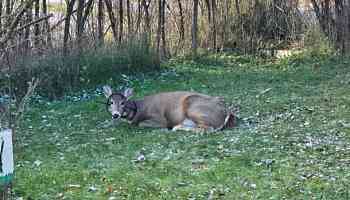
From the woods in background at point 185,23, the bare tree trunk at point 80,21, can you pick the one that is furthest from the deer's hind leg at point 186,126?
the bare tree trunk at point 80,21

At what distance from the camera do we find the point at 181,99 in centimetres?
952

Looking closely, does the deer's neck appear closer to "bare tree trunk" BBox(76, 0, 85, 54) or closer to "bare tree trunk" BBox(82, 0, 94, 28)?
"bare tree trunk" BBox(76, 0, 85, 54)

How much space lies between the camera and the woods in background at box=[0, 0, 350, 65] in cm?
1329

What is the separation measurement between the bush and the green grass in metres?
0.62

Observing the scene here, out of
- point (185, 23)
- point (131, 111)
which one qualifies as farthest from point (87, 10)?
point (131, 111)

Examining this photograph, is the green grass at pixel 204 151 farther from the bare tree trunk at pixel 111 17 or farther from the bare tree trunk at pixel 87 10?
the bare tree trunk at pixel 111 17

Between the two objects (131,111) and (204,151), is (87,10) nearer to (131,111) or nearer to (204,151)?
(131,111)

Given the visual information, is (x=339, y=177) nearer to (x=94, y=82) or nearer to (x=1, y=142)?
(x=1, y=142)

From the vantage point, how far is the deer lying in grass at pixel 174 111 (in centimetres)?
909

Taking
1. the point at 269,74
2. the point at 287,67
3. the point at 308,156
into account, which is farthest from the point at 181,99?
the point at 287,67

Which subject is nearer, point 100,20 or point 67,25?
point 67,25

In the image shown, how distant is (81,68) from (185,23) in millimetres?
4553

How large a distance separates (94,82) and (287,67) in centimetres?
409

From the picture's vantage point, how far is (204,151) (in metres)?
7.71
